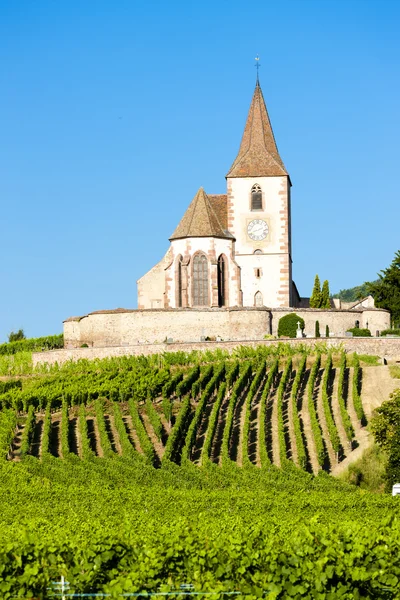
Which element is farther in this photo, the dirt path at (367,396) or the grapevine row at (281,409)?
the dirt path at (367,396)

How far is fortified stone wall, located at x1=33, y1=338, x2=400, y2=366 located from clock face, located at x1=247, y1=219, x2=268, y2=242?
10.1 metres

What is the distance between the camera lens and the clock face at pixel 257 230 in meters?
62.6

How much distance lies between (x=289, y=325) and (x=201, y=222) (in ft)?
29.3

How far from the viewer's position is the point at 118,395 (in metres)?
48.1

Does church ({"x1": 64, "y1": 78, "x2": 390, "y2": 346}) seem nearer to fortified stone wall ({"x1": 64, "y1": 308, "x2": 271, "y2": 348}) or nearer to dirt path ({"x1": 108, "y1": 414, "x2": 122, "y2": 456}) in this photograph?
fortified stone wall ({"x1": 64, "y1": 308, "x2": 271, "y2": 348})

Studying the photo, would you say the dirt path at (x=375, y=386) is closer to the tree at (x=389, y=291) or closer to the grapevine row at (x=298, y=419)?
the grapevine row at (x=298, y=419)

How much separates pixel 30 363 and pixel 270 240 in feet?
50.6

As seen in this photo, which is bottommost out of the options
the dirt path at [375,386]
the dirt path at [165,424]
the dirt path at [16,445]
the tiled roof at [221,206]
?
the dirt path at [16,445]

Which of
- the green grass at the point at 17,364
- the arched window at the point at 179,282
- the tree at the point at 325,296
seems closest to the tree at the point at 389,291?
the tree at the point at 325,296

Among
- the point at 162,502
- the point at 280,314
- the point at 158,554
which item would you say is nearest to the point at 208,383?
the point at 280,314

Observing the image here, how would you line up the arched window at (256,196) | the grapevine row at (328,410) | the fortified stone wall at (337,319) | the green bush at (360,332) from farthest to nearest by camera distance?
the arched window at (256,196)
the fortified stone wall at (337,319)
the green bush at (360,332)
the grapevine row at (328,410)

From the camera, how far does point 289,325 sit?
57156 millimetres

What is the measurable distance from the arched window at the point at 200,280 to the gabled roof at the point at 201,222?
140cm

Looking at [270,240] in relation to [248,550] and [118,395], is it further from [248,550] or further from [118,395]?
[248,550]
